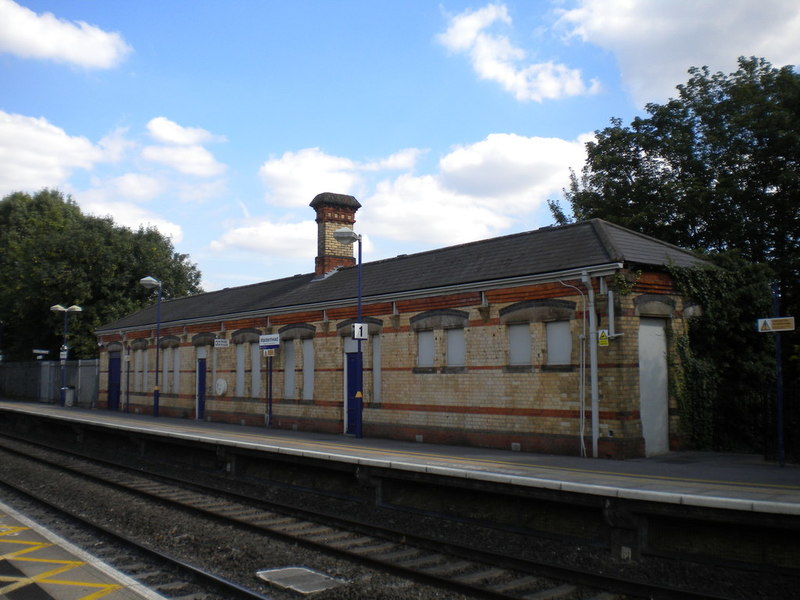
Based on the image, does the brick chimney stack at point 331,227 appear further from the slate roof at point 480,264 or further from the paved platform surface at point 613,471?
the paved platform surface at point 613,471

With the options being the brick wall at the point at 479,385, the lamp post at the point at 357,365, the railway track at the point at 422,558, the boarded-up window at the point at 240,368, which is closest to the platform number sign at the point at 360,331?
the lamp post at the point at 357,365

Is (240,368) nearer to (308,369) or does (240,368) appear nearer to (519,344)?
(308,369)

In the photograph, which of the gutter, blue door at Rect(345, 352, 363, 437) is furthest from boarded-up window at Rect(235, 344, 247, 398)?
blue door at Rect(345, 352, 363, 437)

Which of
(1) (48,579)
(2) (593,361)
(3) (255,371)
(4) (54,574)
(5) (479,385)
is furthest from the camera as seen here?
(3) (255,371)

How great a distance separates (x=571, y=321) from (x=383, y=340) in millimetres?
5959

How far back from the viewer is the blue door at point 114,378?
109 feet

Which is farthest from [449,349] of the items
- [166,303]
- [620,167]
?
[166,303]

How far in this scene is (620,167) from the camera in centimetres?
2684

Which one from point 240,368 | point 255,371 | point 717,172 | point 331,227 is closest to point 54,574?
point 255,371

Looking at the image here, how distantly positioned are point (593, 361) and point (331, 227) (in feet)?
43.0

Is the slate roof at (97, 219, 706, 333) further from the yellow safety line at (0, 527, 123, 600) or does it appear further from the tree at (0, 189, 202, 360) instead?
the tree at (0, 189, 202, 360)

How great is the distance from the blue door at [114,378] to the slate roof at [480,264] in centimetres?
882

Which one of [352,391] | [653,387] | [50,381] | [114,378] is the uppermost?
[653,387]

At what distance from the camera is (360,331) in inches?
703
